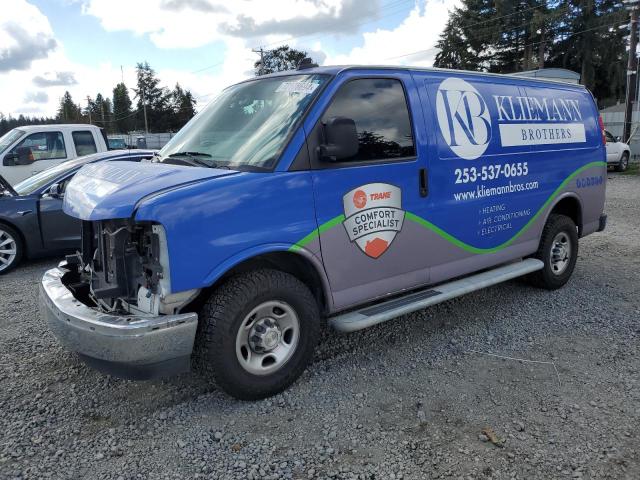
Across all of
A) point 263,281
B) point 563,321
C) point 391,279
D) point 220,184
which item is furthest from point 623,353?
point 220,184

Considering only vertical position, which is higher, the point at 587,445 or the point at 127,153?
the point at 127,153

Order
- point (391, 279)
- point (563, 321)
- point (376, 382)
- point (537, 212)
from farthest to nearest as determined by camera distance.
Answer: point (537, 212) → point (563, 321) → point (391, 279) → point (376, 382)

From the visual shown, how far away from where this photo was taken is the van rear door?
3638 millimetres

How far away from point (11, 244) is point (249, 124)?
16.4 feet

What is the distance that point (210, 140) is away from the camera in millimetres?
3994

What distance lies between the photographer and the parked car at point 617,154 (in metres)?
18.8

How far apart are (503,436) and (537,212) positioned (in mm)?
2877

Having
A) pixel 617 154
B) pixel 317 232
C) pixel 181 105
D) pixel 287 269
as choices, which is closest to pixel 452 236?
Result: pixel 317 232

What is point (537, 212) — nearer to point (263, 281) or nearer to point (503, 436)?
point (503, 436)

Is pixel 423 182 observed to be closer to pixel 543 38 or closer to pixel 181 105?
pixel 543 38

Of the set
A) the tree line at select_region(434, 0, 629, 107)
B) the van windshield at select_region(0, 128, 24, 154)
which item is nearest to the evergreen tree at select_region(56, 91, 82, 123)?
the tree line at select_region(434, 0, 629, 107)

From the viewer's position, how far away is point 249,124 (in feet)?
12.5

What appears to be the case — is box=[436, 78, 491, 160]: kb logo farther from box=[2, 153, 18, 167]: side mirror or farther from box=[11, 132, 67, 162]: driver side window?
box=[2, 153, 18, 167]: side mirror

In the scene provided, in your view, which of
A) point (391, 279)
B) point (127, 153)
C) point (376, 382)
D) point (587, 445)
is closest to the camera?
point (587, 445)
